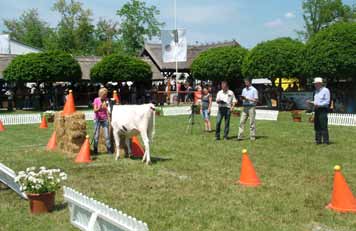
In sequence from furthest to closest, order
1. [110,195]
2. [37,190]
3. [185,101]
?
[185,101]
[110,195]
[37,190]

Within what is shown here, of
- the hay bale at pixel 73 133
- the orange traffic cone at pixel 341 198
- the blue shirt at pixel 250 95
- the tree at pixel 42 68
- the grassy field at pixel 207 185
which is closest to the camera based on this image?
the grassy field at pixel 207 185

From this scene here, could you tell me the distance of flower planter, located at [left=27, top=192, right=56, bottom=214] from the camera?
7.53m

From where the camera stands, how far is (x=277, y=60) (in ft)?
101

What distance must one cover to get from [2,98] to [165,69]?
16.3 meters

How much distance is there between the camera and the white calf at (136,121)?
11.6 meters

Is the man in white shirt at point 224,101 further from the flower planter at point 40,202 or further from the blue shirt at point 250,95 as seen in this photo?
the flower planter at point 40,202

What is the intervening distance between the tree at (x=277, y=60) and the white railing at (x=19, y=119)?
47.8 feet

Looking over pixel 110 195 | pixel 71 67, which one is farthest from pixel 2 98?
pixel 110 195

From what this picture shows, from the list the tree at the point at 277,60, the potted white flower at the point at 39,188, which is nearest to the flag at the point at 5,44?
the tree at the point at 277,60

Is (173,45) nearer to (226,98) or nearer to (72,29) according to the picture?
(226,98)

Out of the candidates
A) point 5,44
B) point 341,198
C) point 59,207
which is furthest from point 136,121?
point 5,44

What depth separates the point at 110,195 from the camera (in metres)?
8.66

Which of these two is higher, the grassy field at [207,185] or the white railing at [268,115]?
the white railing at [268,115]

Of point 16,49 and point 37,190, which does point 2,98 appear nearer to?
point 16,49
